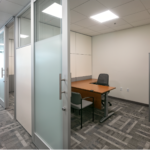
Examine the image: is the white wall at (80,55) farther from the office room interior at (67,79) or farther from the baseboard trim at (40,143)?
the baseboard trim at (40,143)

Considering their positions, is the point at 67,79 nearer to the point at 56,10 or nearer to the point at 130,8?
the point at 56,10

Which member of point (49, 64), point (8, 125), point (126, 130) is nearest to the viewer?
point (49, 64)

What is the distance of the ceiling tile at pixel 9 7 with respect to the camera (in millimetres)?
2101

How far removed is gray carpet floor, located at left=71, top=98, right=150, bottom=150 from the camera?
189 centimetres

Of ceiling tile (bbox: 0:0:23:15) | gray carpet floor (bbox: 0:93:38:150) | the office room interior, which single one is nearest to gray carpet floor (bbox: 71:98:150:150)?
the office room interior

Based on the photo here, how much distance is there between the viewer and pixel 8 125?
8.17 ft

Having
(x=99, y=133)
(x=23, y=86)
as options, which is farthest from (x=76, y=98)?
(x=23, y=86)

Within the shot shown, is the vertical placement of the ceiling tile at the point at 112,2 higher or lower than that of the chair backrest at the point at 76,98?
higher

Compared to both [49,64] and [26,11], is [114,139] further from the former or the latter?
[26,11]

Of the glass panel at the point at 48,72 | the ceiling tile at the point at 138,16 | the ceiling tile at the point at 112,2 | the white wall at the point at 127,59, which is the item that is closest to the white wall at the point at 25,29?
the glass panel at the point at 48,72

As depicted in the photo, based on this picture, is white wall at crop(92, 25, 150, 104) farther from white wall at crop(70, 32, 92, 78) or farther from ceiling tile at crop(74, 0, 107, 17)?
ceiling tile at crop(74, 0, 107, 17)

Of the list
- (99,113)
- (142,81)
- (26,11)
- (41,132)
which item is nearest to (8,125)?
(41,132)

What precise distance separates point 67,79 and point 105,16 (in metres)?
2.38

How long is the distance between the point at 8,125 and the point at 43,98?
1449mm
